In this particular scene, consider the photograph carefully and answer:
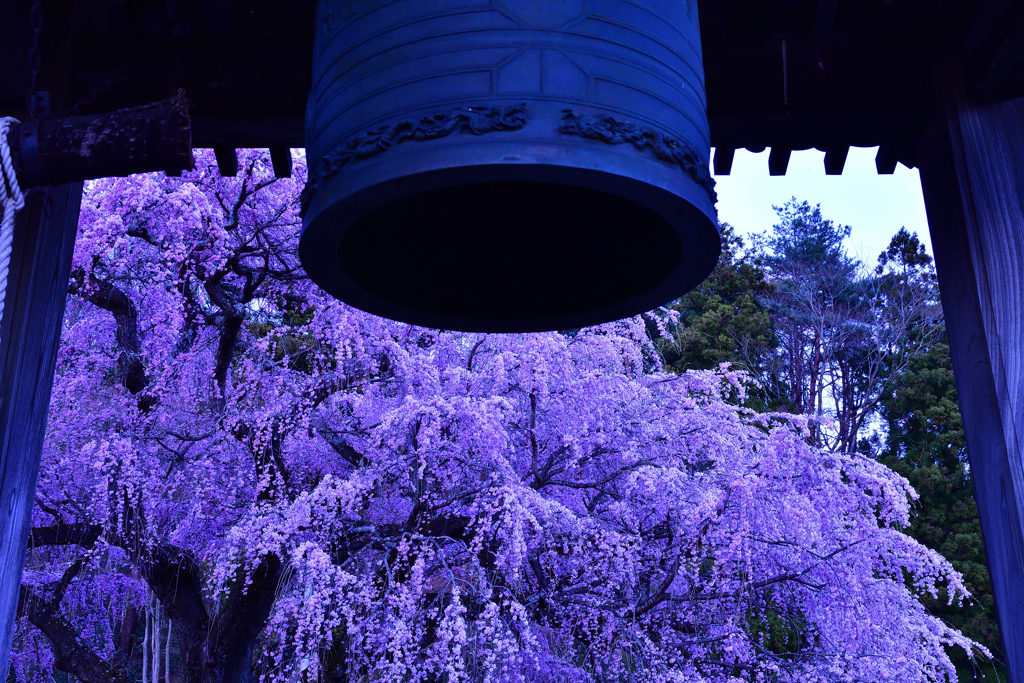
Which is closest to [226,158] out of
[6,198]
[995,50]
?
[6,198]

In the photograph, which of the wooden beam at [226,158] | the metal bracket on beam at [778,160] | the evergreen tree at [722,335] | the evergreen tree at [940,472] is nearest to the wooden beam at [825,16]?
the metal bracket on beam at [778,160]

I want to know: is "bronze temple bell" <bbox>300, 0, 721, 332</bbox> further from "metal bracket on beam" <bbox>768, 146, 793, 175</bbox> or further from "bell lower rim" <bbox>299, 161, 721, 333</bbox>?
"metal bracket on beam" <bbox>768, 146, 793, 175</bbox>

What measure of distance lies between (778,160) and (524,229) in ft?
2.70

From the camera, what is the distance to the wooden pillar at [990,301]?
1658mm

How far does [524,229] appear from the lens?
179 cm

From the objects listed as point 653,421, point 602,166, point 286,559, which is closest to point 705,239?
Result: point 602,166

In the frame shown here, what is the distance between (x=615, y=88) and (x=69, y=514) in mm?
7180

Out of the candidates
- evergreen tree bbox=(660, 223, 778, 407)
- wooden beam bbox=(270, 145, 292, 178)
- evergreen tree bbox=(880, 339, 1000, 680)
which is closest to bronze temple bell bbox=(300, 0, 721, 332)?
wooden beam bbox=(270, 145, 292, 178)

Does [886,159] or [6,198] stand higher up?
[886,159]

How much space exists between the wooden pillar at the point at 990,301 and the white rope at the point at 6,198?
1965 millimetres

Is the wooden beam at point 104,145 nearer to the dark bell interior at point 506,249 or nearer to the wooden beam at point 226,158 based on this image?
the dark bell interior at point 506,249

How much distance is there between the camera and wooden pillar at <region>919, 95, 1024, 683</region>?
1658 millimetres

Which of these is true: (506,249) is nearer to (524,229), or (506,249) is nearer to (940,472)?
(524,229)

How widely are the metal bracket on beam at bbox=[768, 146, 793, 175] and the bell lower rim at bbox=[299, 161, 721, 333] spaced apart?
0.70 meters
